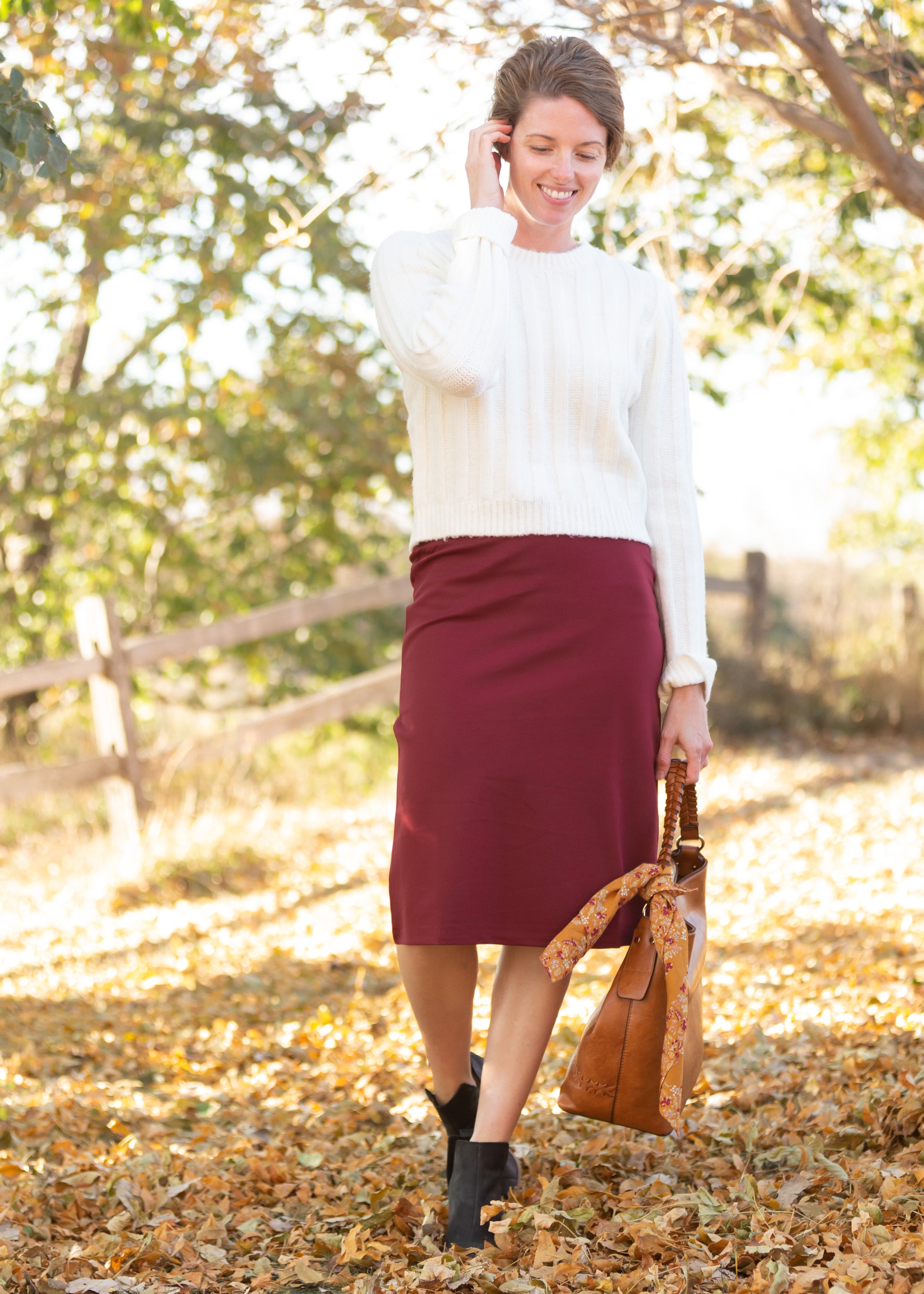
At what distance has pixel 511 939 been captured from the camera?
207 cm

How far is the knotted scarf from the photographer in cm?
202

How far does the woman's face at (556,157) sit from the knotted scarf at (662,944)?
1.15m

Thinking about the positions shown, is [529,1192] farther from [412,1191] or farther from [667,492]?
[667,492]

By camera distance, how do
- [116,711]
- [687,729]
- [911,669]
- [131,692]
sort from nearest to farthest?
[687,729], [116,711], [131,692], [911,669]

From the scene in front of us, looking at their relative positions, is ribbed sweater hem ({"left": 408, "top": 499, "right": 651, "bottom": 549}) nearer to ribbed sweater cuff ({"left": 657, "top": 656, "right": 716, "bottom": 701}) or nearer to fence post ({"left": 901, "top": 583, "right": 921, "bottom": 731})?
ribbed sweater cuff ({"left": 657, "top": 656, "right": 716, "bottom": 701})

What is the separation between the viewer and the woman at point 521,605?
2.06 meters

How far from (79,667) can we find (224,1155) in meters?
3.73

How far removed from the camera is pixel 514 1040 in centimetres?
215

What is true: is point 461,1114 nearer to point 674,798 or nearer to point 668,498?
point 674,798

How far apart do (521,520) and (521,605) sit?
0.14 m

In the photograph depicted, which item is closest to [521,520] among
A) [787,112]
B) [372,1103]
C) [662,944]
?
[662,944]

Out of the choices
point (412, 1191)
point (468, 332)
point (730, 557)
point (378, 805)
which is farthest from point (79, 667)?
point (730, 557)

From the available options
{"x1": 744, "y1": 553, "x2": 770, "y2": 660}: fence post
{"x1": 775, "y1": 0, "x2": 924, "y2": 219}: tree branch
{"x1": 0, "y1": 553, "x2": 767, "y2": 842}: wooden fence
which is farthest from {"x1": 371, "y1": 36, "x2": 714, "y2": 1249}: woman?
{"x1": 744, "y1": 553, "x2": 770, "y2": 660}: fence post

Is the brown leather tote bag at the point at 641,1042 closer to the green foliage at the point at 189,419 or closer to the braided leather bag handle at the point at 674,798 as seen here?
the braided leather bag handle at the point at 674,798
